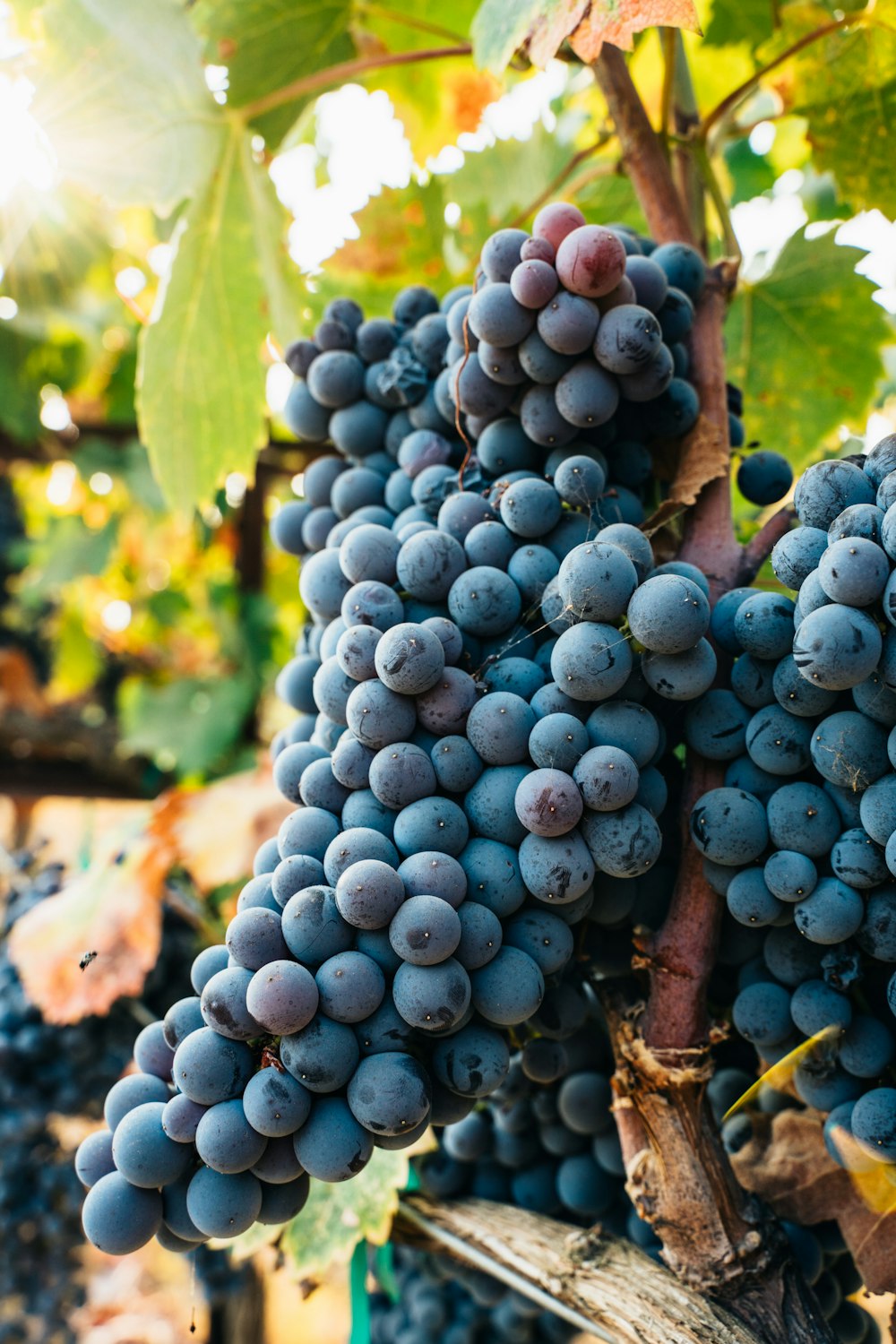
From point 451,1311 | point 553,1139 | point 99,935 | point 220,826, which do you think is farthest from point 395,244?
point 451,1311

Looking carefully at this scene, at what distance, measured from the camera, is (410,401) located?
2.54ft

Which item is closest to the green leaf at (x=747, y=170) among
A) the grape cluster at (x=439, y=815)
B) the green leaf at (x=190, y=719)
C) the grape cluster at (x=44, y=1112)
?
the grape cluster at (x=439, y=815)

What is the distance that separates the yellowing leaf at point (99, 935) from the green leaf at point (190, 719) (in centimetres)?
57

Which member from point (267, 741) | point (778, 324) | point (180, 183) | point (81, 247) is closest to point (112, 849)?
point (267, 741)

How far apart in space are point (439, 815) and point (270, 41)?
0.95m

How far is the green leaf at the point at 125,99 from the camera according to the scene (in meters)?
0.94

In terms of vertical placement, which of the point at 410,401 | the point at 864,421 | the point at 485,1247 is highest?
the point at 864,421

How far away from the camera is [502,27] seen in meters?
0.72

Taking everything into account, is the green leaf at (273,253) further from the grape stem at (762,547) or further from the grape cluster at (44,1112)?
the grape cluster at (44,1112)

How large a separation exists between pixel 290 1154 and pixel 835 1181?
1.28ft

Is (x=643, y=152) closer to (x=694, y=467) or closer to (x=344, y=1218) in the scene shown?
(x=694, y=467)

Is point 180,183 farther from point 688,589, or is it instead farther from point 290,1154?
point 290,1154

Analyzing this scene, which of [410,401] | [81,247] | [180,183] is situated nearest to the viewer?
[410,401]

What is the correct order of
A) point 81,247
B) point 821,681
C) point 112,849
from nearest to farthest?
point 821,681, point 112,849, point 81,247
